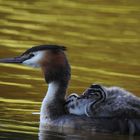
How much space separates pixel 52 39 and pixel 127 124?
9070 mm

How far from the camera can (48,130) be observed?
45.5 feet

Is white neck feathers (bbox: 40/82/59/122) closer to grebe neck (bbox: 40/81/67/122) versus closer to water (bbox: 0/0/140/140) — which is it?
grebe neck (bbox: 40/81/67/122)

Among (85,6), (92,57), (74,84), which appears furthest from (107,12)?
(74,84)

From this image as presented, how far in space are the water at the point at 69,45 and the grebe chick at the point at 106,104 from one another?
32 cm

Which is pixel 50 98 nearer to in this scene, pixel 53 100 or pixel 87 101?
pixel 53 100

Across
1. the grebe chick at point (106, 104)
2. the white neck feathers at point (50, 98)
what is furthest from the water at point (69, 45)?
the grebe chick at point (106, 104)

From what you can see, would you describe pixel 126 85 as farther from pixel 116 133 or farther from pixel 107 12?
pixel 107 12

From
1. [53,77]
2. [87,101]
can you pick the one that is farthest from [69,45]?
[87,101]

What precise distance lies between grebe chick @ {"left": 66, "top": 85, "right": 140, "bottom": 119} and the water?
0.32 meters

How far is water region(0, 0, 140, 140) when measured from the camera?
14.9 meters

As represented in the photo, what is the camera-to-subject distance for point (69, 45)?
21906 millimetres

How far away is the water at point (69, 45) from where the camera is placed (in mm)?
14906

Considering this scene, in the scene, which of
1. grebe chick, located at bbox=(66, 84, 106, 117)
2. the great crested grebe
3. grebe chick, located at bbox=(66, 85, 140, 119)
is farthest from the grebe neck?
grebe chick, located at bbox=(66, 85, 140, 119)

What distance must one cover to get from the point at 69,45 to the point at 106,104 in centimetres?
831
